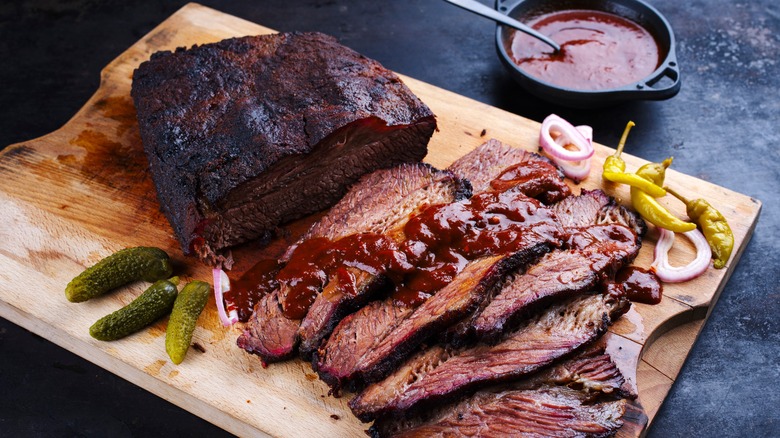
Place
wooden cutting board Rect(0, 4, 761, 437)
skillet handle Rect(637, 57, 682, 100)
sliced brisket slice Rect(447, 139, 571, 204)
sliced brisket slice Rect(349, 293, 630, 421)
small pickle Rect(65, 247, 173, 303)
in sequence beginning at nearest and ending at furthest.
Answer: sliced brisket slice Rect(349, 293, 630, 421) < wooden cutting board Rect(0, 4, 761, 437) < small pickle Rect(65, 247, 173, 303) < sliced brisket slice Rect(447, 139, 571, 204) < skillet handle Rect(637, 57, 682, 100)

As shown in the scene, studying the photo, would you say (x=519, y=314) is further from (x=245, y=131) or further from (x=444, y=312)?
(x=245, y=131)

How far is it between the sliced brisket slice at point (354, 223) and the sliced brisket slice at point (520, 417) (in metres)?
0.83

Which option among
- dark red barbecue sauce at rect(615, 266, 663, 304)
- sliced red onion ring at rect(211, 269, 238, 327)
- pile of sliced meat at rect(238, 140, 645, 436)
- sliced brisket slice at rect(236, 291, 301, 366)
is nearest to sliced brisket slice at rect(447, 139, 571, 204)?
pile of sliced meat at rect(238, 140, 645, 436)

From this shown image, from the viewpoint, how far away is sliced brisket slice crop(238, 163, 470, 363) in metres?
5.05

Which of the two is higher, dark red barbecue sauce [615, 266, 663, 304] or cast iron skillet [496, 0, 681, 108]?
cast iron skillet [496, 0, 681, 108]

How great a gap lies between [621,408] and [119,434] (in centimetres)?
317

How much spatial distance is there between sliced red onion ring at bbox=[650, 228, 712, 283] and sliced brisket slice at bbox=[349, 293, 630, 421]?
81cm

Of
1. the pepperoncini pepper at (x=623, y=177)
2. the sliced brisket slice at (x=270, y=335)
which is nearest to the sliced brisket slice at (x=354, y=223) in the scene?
the sliced brisket slice at (x=270, y=335)

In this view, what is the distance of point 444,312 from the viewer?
4.69 meters

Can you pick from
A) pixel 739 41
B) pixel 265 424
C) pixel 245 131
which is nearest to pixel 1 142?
pixel 245 131

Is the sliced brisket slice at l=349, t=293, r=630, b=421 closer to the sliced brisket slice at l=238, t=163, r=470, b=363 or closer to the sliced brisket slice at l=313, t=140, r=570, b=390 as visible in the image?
the sliced brisket slice at l=313, t=140, r=570, b=390

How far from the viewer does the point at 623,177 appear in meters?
5.92

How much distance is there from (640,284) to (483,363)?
1.47 metres

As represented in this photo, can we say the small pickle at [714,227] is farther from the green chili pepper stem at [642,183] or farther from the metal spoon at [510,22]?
the metal spoon at [510,22]
